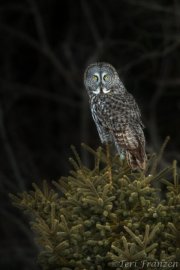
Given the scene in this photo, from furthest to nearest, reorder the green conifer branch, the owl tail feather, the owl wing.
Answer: the owl wing
the owl tail feather
the green conifer branch

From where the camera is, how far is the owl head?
6.59 m

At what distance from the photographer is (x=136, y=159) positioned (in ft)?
19.0

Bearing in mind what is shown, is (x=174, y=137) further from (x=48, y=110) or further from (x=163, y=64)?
(x=48, y=110)

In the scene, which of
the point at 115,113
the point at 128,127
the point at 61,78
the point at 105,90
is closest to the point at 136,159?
the point at 128,127

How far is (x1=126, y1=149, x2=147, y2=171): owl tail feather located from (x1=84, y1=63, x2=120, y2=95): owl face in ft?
2.37

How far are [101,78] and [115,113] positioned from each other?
1.03ft

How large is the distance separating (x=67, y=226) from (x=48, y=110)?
960cm

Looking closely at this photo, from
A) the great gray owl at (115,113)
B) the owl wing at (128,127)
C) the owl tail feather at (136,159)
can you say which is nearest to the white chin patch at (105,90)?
the great gray owl at (115,113)

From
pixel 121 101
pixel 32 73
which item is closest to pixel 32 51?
pixel 32 73

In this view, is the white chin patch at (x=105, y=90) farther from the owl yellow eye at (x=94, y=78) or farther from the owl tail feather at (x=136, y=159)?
the owl tail feather at (x=136, y=159)

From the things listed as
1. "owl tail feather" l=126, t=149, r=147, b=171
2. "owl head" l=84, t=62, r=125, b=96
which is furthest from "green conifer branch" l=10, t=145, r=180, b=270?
"owl head" l=84, t=62, r=125, b=96

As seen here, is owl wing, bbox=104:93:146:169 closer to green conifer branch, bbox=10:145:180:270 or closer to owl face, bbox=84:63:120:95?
owl face, bbox=84:63:120:95

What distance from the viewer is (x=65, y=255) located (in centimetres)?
519

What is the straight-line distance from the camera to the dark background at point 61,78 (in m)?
12.0
